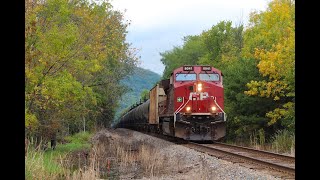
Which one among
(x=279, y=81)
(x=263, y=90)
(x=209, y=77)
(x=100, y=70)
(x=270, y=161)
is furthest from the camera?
(x=100, y=70)

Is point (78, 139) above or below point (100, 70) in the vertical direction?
below

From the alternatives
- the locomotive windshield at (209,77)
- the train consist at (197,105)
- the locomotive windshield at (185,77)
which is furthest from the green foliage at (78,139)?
the locomotive windshield at (209,77)

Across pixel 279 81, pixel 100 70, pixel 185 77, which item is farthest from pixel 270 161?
pixel 100 70

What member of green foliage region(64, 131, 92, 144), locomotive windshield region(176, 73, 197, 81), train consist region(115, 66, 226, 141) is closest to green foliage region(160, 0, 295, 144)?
train consist region(115, 66, 226, 141)

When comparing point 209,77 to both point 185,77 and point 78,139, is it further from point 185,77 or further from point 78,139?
point 78,139

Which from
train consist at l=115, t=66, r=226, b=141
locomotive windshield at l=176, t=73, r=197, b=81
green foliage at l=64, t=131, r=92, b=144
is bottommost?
green foliage at l=64, t=131, r=92, b=144

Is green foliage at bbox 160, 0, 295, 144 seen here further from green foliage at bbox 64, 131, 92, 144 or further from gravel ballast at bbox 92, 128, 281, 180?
green foliage at bbox 64, 131, 92, 144

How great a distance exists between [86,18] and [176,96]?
5.98m

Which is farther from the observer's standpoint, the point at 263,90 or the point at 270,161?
the point at 263,90

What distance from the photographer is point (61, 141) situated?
27484 millimetres

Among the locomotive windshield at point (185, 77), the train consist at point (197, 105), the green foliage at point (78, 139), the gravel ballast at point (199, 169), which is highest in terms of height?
the locomotive windshield at point (185, 77)

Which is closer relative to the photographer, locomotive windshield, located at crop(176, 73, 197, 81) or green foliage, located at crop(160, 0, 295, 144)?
locomotive windshield, located at crop(176, 73, 197, 81)

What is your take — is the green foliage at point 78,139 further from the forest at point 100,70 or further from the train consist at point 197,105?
the train consist at point 197,105
